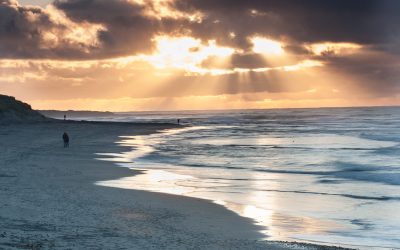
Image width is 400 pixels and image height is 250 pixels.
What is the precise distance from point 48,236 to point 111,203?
6.54 meters

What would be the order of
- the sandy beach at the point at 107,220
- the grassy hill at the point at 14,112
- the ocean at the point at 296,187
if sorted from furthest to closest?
the grassy hill at the point at 14,112 < the ocean at the point at 296,187 < the sandy beach at the point at 107,220

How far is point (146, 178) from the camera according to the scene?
101 ft

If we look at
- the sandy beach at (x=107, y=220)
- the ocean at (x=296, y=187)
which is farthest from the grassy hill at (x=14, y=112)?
the sandy beach at (x=107, y=220)

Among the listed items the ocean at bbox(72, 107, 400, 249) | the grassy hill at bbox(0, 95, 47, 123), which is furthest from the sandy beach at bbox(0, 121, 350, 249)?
the grassy hill at bbox(0, 95, 47, 123)

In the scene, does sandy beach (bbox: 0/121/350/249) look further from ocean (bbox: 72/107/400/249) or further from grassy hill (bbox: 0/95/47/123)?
grassy hill (bbox: 0/95/47/123)

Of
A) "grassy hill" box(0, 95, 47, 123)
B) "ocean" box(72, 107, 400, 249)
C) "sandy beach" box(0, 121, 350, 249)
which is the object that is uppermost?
"grassy hill" box(0, 95, 47, 123)

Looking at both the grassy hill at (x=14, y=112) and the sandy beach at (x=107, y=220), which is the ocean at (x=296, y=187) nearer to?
the sandy beach at (x=107, y=220)

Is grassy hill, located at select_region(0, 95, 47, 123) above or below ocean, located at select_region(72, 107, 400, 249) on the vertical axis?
above

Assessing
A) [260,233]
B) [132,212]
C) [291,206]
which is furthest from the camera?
[291,206]

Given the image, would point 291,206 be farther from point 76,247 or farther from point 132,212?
point 76,247

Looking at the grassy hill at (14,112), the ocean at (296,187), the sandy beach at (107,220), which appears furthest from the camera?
the grassy hill at (14,112)

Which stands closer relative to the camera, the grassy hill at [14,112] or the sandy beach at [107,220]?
the sandy beach at [107,220]

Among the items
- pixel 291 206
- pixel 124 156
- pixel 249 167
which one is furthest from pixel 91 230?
pixel 124 156

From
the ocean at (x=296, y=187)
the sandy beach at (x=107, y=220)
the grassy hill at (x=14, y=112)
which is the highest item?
the grassy hill at (x=14, y=112)
